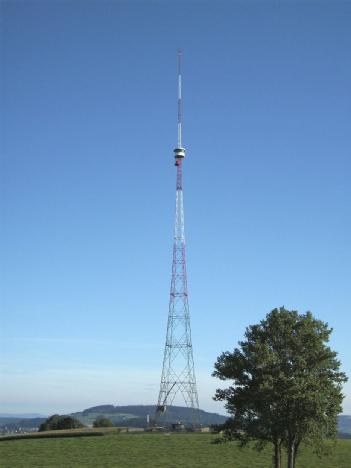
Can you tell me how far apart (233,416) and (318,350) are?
30.9 feet

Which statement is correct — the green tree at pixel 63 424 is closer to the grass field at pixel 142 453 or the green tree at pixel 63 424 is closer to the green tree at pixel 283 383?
the grass field at pixel 142 453

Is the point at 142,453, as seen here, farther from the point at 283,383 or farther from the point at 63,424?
the point at 63,424

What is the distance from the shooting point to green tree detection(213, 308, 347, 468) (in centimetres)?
5078

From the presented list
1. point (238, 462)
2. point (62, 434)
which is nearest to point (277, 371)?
point (238, 462)

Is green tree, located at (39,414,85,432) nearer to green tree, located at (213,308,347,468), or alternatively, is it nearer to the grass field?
the grass field

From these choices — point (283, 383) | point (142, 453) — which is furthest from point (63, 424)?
point (283, 383)

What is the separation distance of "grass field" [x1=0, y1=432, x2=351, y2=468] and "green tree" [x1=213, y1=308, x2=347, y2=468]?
19023 millimetres

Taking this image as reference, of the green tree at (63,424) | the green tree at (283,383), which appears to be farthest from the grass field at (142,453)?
the green tree at (63,424)

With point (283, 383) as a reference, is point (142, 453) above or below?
below

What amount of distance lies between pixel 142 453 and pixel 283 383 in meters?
34.2

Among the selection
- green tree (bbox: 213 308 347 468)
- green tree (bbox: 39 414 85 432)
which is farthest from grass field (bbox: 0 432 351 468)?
green tree (bbox: 39 414 85 432)

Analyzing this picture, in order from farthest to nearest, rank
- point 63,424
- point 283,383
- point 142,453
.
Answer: point 63,424
point 142,453
point 283,383

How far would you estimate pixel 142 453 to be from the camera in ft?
258

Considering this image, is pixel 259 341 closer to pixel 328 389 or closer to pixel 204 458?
pixel 328 389
